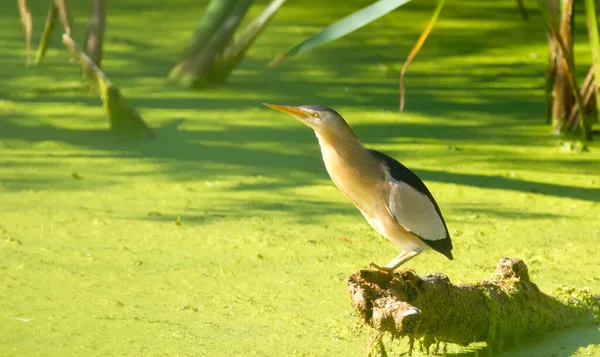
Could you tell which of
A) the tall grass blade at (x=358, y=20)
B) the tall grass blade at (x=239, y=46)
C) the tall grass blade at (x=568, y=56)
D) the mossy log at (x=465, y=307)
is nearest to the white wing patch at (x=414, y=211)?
the mossy log at (x=465, y=307)

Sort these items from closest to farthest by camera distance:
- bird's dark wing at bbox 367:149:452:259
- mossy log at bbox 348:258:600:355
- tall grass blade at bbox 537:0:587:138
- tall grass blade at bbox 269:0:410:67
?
mossy log at bbox 348:258:600:355 → bird's dark wing at bbox 367:149:452:259 → tall grass blade at bbox 269:0:410:67 → tall grass blade at bbox 537:0:587:138

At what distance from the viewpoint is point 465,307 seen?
8.14ft

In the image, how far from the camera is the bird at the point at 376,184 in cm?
245

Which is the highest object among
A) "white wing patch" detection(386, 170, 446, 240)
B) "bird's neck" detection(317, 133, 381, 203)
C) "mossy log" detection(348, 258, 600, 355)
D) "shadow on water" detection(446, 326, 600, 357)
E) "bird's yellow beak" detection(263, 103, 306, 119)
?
"bird's yellow beak" detection(263, 103, 306, 119)

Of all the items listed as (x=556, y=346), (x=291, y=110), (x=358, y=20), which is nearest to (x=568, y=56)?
A: (x=358, y=20)

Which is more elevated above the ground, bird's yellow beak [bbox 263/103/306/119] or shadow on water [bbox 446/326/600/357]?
bird's yellow beak [bbox 263/103/306/119]

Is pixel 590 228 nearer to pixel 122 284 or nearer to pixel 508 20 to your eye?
pixel 122 284

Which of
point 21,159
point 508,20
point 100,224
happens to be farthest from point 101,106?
point 508,20

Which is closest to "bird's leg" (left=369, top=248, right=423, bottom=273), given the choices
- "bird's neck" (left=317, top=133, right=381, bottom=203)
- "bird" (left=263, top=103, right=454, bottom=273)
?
"bird" (left=263, top=103, right=454, bottom=273)

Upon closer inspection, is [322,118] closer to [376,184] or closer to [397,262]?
[376,184]

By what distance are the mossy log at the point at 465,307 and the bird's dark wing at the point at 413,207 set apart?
14cm

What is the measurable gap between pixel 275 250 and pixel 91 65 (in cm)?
154

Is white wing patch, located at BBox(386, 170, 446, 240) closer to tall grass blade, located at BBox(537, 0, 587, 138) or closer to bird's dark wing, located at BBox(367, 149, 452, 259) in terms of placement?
bird's dark wing, located at BBox(367, 149, 452, 259)

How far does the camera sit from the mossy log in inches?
90.3
